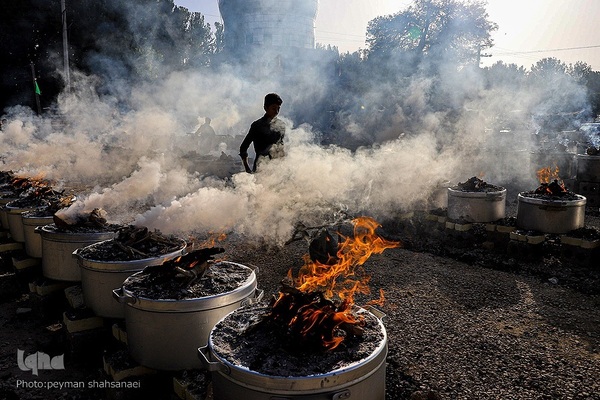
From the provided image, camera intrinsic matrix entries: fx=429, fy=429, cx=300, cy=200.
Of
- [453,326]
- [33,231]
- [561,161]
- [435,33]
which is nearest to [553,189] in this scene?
[453,326]

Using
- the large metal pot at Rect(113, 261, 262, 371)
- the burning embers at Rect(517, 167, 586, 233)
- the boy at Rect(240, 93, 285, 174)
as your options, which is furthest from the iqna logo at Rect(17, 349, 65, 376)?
the burning embers at Rect(517, 167, 586, 233)

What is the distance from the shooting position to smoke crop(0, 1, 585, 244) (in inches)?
261

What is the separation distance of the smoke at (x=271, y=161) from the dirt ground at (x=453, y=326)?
1131 mm

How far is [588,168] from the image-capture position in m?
10.5

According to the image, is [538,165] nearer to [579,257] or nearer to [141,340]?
[579,257]

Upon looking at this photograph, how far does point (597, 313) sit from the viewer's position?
4820 mm

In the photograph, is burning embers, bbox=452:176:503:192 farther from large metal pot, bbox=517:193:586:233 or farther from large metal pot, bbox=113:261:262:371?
large metal pot, bbox=113:261:262:371

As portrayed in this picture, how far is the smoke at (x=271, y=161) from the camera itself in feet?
21.7

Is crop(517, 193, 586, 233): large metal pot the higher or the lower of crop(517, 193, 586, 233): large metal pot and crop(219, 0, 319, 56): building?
the lower

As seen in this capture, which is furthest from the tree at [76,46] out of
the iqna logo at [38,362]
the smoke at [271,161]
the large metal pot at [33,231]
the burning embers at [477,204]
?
the iqna logo at [38,362]

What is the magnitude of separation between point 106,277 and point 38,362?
1399mm

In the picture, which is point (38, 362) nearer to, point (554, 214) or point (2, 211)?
point (2, 211)

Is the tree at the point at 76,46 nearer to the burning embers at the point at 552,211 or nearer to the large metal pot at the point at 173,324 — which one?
the burning embers at the point at 552,211

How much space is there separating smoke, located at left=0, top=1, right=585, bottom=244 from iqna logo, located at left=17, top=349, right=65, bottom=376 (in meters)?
1.59
